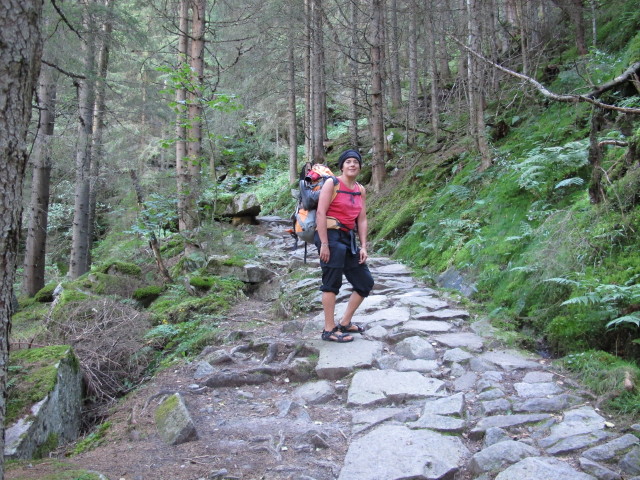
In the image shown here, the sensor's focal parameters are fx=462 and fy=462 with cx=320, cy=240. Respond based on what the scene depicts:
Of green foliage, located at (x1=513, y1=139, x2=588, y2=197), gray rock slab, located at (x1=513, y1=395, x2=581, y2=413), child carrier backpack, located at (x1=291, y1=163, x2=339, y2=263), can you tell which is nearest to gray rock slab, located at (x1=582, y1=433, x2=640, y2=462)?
gray rock slab, located at (x1=513, y1=395, x2=581, y2=413)

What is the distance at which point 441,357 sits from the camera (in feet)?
14.9

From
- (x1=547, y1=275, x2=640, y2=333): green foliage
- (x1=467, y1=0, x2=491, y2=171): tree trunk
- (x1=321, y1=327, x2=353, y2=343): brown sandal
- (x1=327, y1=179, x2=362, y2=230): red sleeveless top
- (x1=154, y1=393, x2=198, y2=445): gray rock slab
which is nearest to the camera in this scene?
(x1=154, y1=393, x2=198, y2=445): gray rock slab

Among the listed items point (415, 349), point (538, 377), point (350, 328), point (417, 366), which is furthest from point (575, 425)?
point (350, 328)

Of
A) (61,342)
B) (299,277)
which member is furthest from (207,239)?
(61,342)

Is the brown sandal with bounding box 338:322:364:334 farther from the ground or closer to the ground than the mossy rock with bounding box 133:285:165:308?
farther from the ground

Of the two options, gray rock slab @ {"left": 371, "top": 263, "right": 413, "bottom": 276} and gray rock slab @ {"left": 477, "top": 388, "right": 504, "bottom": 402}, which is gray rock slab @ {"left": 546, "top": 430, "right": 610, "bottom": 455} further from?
gray rock slab @ {"left": 371, "top": 263, "right": 413, "bottom": 276}

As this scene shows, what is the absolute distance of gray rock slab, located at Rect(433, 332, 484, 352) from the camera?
A: 15.3 ft

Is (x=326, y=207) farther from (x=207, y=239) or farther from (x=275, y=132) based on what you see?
(x=275, y=132)

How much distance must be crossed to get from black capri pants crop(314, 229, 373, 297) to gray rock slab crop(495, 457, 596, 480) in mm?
2641

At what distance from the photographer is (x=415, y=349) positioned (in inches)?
185

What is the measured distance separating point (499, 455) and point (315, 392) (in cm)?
179

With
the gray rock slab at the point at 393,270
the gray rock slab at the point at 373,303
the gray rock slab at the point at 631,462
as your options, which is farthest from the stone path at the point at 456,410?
the gray rock slab at the point at 393,270

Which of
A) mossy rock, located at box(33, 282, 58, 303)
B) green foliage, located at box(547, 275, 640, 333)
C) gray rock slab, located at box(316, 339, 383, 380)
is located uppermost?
green foliage, located at box(547, 275, 640, 333)

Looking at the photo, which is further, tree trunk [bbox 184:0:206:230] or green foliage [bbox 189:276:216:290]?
tree trunk [bbox 184:0:206:230]
